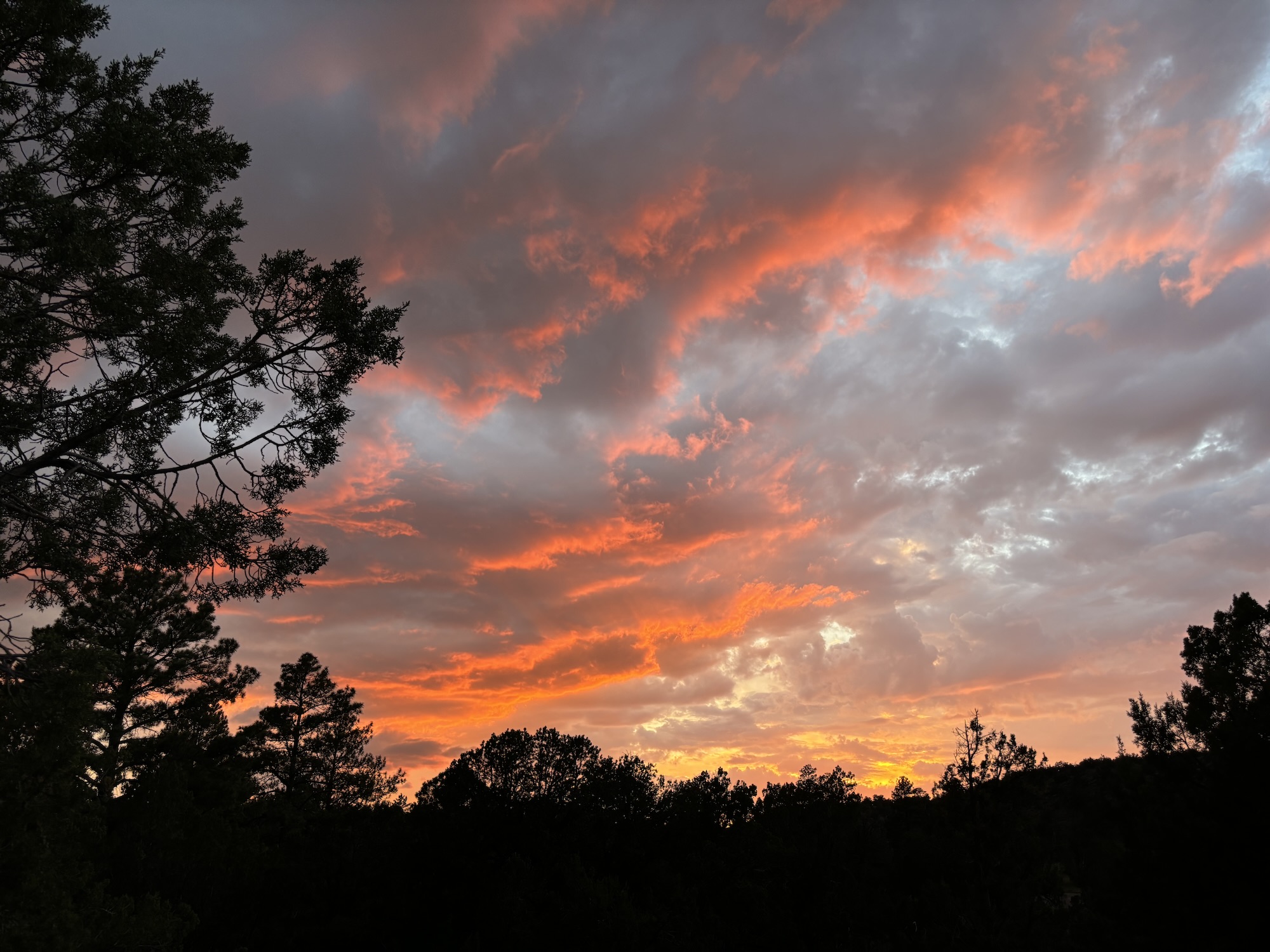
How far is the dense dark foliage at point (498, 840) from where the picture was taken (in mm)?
20797

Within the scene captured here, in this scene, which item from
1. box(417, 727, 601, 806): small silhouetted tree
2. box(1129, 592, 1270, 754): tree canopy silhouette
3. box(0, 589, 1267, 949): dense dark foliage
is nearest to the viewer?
box(0, 589, 1267, 949): dense dark foliage

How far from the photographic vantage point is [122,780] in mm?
30281

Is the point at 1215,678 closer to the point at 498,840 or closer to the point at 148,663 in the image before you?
the point at 498,840

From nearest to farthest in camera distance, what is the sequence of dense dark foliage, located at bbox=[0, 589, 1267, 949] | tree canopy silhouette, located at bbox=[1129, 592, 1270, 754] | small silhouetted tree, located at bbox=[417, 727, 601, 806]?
1. dense dark foliage, located at bbox=[0, 589, 1267, 949]
2. tree canopy silhouette, located at bbox=[1129, 592, 1270, 754]
3. small silhouetted tree, located at bbox=[417, 727, 601, 806]

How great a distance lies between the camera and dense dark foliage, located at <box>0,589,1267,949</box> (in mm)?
20797

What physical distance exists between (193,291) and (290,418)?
297cm

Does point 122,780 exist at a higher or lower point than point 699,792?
higher

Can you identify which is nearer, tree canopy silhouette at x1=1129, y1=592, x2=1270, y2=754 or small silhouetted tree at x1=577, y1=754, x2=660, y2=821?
tree canopy silhouette at x1=1129, y1=592, x2=1270, y2=754

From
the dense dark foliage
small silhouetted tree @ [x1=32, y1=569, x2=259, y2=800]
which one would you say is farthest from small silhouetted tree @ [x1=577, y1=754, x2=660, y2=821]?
small silhouetted tree @ [x1=32, y1=569, x2=259, y2=800]

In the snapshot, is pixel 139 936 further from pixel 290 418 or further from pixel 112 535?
pixel 290 418

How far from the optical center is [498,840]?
Result: 41469 mm

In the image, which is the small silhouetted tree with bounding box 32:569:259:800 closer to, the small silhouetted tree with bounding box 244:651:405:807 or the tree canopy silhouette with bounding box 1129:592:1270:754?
the small silhouetted tree with bounding box 244:651:405:807

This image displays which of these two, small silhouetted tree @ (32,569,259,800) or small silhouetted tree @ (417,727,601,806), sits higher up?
small silhouetted tree @ (32,569,259,800)

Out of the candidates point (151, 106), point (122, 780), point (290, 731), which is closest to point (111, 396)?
point (151, 106)
